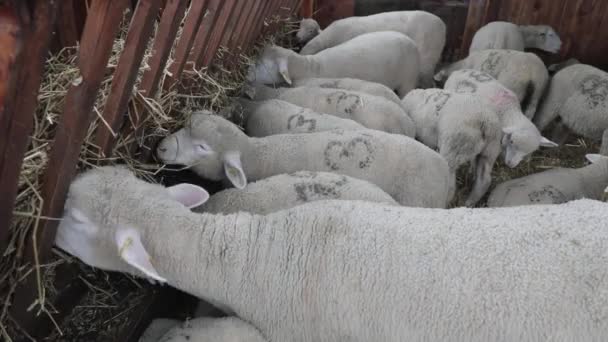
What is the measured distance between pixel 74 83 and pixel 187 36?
983 mm

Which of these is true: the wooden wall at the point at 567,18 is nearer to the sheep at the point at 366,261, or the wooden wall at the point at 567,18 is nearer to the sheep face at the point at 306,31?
the sheep face at the point at 306,31

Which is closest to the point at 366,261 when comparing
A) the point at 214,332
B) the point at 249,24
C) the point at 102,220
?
the point at 214,332

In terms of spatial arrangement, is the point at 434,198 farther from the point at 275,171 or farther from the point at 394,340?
the point at 394,340

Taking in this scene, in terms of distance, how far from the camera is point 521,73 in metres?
4.32

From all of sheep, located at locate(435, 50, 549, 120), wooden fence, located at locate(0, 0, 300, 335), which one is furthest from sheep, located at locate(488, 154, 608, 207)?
wooden fence, located at locate(0, 0, 300, 335)

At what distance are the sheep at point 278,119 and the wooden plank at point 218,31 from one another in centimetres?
44

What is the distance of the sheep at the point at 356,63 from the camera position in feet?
13.2

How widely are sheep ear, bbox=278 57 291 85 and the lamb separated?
1.74 metres

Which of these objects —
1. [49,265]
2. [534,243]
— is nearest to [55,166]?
[49,265]

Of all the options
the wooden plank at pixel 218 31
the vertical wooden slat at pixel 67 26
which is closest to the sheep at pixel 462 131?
the wooden plank at pixel 218 31

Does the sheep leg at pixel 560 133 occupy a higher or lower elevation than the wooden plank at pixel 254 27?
lower

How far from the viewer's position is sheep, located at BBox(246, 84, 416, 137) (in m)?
3.22

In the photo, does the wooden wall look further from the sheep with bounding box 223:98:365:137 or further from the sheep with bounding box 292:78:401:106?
the sheep with bounding box 223:98:365:137

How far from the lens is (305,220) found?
1713 mm
